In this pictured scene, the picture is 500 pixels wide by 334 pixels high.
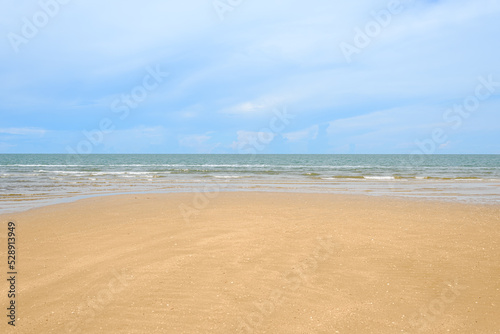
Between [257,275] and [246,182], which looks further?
[246,182]

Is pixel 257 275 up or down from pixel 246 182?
down

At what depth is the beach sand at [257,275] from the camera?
4543mm

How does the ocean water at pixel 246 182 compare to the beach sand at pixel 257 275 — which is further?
the ocean water at pixel 246 182

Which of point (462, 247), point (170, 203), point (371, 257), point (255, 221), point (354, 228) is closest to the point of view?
point (371, 257)

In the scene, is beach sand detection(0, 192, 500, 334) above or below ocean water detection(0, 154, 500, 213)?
below

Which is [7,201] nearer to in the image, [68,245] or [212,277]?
[68,245]

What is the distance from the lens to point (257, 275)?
5.98m

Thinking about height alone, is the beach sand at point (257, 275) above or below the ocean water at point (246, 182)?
below

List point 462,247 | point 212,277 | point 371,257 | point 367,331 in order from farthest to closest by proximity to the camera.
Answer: point 462,247, point 371,257, point 212,277, point 367,331

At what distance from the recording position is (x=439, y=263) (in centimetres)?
660

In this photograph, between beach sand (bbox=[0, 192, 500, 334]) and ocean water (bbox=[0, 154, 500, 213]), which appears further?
ocean water (bbox=[0, 154, 500, 213])

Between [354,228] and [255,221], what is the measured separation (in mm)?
2997

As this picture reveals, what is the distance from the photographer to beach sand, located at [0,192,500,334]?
14.9ft

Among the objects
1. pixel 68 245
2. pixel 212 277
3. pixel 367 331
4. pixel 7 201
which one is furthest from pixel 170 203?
pixel 367 331
